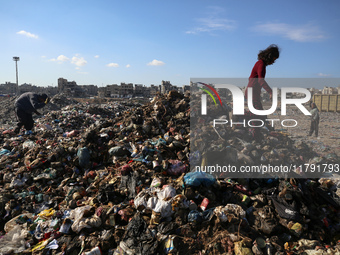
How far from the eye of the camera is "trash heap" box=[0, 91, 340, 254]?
2.53 m

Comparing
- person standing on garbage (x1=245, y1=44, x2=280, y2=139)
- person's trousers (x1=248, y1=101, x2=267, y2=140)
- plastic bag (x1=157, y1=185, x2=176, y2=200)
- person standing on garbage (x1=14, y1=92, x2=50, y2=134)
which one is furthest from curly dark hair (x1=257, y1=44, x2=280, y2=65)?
person standing on garbage (x1=14, y1=92, x2=50, y2=134)

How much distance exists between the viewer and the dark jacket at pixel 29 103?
257 inches

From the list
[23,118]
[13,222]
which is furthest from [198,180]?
[23,118]

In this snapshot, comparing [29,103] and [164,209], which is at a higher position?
[29,103]

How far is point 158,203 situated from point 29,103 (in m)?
6.06

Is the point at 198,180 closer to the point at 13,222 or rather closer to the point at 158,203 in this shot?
the point at 158,203

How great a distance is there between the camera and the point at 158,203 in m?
2.80

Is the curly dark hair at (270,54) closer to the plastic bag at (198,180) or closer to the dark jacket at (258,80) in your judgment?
the dark jacket at (258,80)

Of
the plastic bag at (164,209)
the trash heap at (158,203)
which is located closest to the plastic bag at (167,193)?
the trash heap at (158,203)

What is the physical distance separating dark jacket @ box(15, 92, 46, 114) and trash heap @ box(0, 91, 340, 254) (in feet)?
7.43

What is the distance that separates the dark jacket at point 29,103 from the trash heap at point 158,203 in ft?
7.43

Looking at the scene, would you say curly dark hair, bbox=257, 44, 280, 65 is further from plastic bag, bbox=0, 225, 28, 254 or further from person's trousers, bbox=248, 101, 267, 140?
plastic bag, bbox=0, 225, 28, 254

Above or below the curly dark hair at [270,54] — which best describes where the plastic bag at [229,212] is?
below

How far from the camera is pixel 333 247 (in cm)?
242
